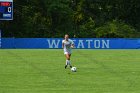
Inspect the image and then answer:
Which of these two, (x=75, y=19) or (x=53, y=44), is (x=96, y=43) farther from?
(x=75, y=19)

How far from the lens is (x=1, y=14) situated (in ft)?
175

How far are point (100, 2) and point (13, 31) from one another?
61.1 feet

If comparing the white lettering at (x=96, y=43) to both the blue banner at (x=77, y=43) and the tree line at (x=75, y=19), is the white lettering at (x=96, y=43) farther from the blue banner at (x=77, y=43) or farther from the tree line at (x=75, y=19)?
the tree line at (x=75, y=19)

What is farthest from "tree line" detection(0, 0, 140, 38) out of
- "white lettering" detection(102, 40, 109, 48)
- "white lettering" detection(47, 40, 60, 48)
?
"white lettering" detection(102, 40, 109, 48)

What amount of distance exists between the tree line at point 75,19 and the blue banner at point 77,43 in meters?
Result: 10.6

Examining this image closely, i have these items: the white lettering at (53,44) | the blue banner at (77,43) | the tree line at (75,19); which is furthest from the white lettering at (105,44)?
the tree line at (75,19)

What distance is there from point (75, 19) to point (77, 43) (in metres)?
21.0

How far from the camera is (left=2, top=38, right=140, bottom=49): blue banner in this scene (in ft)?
197

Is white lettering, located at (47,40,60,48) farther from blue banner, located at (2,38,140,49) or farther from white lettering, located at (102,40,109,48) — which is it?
white lettering, located at (102,40,109,48)

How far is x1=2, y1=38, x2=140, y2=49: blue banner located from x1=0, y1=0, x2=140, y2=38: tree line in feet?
34.7

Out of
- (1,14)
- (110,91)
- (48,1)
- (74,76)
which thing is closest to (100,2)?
(48,1)

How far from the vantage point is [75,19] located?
81688mm

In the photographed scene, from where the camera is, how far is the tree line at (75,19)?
243 ft

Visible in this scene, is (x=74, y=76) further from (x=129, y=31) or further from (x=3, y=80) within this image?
(x=129, y=31)
